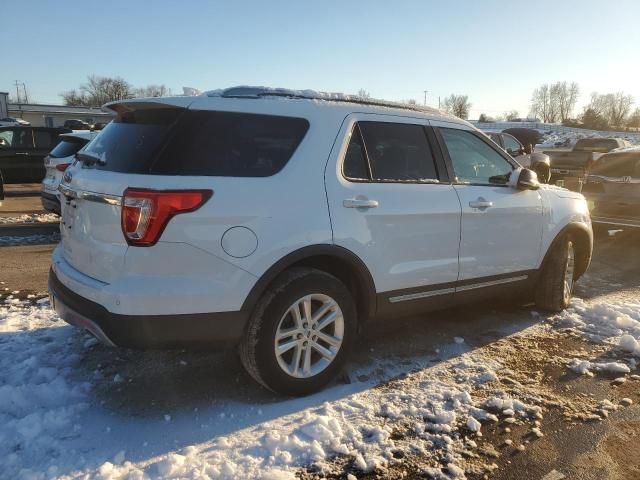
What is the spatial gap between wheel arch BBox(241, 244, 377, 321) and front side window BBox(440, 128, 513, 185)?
1291 mm

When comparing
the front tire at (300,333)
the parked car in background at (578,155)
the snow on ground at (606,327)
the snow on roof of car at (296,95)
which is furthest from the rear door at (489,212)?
the parked car in background at (578,155)

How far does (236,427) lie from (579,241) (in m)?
4.24

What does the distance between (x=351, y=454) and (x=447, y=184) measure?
2214 mm

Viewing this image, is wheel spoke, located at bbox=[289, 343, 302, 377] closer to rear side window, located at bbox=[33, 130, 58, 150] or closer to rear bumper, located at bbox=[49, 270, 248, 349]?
rear bumper, located at bbox=[49, 270, 248, 349]

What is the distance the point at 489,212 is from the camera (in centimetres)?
435

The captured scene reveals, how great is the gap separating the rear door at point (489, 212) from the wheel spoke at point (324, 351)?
1.38 metres

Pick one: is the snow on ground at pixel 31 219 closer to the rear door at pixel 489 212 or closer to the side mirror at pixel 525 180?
the rear door at pixel 489 212

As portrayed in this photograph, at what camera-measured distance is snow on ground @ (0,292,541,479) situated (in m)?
2.66

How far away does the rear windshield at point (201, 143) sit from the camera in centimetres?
299

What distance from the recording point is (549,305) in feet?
17.3

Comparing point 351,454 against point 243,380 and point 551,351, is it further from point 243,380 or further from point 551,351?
point 551,351

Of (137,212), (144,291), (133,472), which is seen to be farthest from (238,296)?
(133,472)

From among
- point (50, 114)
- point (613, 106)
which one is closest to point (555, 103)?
point (613, 106)

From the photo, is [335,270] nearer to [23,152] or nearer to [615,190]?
[615,190]
